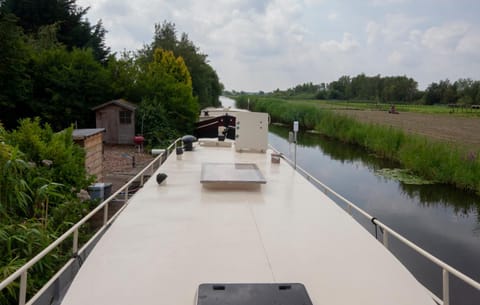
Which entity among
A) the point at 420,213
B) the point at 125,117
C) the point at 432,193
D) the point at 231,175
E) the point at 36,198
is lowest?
the point at 420,213

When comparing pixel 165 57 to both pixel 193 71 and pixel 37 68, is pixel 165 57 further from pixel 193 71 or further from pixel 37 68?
pixel 37 68

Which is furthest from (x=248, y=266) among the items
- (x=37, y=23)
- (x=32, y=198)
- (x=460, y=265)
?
(x=37, y=23)

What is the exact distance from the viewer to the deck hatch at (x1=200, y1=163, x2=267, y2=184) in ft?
14.4

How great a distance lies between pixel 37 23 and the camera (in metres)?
25.1

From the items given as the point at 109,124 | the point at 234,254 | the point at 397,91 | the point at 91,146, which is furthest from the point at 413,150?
the point at 397,91

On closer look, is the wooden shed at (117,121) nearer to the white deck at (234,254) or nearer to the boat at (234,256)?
the boat at (234,256)

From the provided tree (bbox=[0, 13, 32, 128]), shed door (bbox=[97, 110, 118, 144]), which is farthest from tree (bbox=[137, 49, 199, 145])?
tree (bbox=[0, 13, 32, 128])

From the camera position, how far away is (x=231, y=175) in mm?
4602

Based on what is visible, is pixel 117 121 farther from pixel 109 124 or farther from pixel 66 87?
pixel 66 87

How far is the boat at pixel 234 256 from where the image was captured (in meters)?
2.05

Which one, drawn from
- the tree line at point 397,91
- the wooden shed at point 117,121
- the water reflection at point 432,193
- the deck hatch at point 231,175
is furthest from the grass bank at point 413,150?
the tree line at point 397,91

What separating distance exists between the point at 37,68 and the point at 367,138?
14.9m

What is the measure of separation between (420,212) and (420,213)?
8cm

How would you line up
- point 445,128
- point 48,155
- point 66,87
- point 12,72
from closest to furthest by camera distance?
point 48,155 → point 12,72 → point 66,87 → point 445,128
